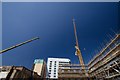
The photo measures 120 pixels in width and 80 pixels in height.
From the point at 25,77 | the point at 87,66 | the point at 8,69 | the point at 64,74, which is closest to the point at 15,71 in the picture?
the point at 8,69

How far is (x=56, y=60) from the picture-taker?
11575 centimetres

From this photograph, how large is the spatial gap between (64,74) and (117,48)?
18.3m

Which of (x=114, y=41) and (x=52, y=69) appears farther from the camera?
(x=52, y=69)

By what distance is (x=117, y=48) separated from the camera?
52.7 feet

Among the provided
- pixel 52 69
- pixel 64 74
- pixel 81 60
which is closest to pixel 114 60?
pixel 64 74

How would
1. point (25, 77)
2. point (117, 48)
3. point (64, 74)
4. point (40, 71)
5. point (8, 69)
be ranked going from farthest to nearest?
point (40, 71) → point (64, 74) → point (25, 77) → point (8, 69) → point (117, 48)

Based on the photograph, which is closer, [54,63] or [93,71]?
[93,71]

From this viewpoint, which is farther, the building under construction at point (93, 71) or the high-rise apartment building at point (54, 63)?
the high-rise apartment building at point (54, 63)

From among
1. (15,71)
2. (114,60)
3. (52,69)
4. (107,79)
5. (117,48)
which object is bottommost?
(52,69)

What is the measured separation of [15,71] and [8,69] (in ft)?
3.28

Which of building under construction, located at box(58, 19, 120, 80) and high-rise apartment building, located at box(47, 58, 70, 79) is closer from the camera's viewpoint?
building under construction, located at box(58, 19, 120, 80)

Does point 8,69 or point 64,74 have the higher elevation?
point 8,69

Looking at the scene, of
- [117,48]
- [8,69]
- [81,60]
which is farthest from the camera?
[81,60]

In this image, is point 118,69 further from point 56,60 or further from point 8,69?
point 56,60
